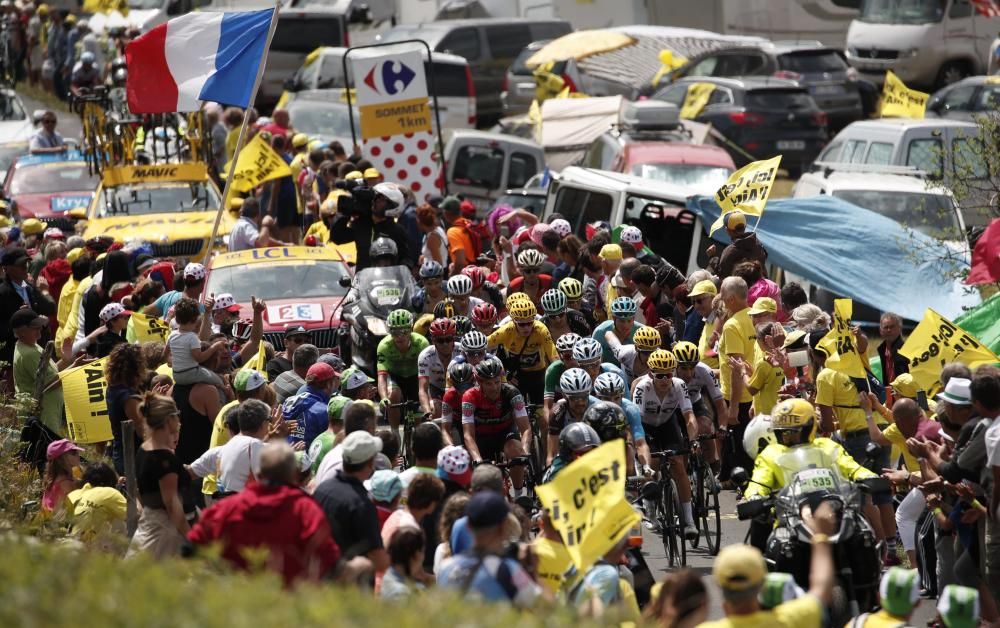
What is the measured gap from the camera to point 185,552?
7645mm

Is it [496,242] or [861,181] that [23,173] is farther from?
[861,181]

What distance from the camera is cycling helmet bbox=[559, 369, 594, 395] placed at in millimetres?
11148

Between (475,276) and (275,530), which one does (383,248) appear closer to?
(475,276)

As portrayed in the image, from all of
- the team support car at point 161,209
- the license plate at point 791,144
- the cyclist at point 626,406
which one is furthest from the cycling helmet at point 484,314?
the license plate at point 791,144

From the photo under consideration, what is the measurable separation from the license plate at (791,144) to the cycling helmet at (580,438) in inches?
716

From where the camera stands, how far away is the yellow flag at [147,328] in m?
13.8

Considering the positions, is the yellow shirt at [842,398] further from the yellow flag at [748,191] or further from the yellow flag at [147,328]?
the yellow flag at [147,328]

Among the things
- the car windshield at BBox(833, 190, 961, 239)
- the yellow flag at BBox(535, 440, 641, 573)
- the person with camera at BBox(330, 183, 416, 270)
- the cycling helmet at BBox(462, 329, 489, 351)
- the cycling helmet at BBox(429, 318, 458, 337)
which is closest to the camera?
the yellow flag at BBox(535, 440, 641, 573)

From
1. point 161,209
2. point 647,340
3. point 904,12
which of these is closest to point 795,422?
point 647,340

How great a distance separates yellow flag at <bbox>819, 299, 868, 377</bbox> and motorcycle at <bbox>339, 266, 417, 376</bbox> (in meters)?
4.70

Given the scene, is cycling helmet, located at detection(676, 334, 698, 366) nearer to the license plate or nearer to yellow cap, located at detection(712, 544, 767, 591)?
yellow cap, located at detection(712, 544, 767, 591)

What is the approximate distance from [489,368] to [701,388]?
6.33ft

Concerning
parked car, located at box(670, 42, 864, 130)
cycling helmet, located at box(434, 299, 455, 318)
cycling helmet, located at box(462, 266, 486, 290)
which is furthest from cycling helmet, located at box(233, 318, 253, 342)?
parked car, located at box(670, 42, 864, 130)

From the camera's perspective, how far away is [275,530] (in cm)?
737
